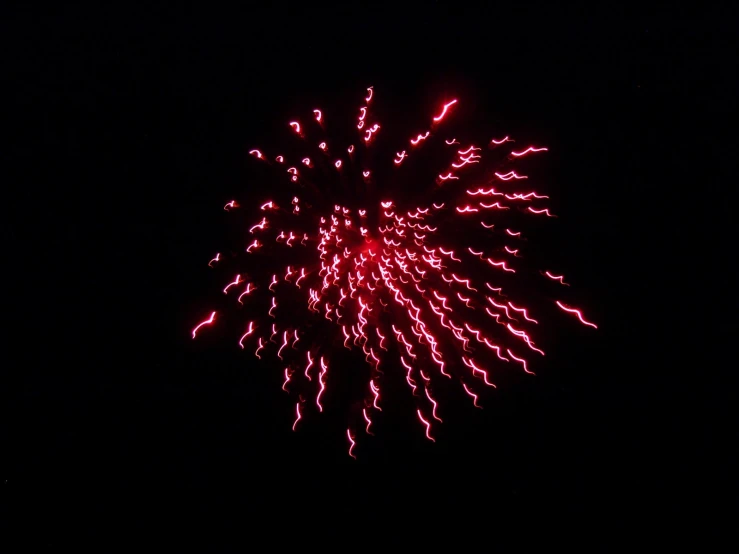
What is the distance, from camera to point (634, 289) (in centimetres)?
263

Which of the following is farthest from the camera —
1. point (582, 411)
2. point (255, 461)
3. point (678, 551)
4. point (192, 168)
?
point (192, 168)

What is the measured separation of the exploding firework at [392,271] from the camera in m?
2.62

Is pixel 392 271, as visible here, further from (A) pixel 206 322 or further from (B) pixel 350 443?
(A) pixel 206 322

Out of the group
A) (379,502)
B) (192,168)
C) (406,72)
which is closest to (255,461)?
(379,502)

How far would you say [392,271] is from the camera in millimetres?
2725

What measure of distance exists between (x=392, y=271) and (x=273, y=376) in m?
1.00

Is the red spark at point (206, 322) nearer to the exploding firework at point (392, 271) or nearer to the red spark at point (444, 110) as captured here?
the exploding firework at point (392, 271)

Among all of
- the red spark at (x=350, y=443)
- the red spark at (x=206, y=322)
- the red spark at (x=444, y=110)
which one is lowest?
the red spark at (x=350, y=443)

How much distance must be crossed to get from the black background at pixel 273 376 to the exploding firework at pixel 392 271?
184 millimetres

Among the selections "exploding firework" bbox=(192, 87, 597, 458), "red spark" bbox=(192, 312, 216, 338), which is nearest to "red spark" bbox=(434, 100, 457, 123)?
"exploding firework" bbox=(192, 87, 597, 458)

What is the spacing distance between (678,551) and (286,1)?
4096 millimetres

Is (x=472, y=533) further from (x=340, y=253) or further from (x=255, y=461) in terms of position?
(x=340, y=253)

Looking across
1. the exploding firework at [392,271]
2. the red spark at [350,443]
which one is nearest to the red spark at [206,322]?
the exploding firework at [392,271]

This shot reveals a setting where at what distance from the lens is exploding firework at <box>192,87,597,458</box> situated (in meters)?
2.62
